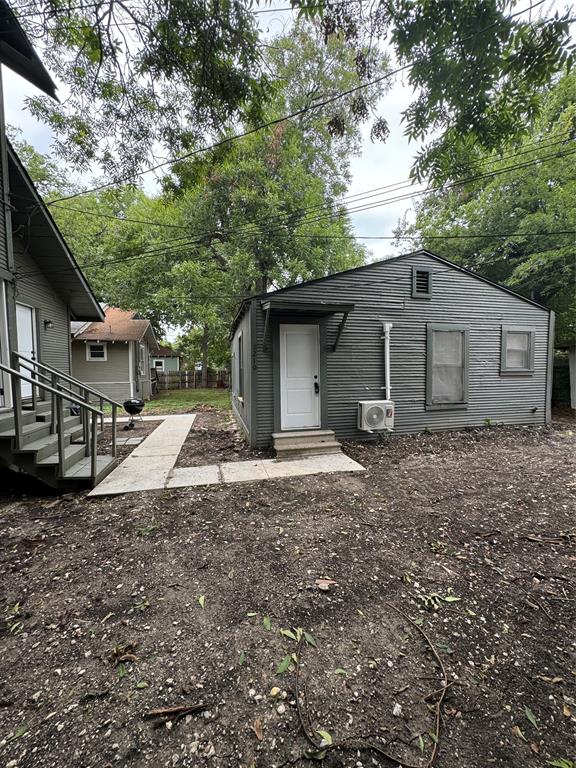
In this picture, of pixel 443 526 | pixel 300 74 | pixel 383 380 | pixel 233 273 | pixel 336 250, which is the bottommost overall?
pixel 443 526

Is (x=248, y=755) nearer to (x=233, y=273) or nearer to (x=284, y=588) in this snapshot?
(x=284, y=588)

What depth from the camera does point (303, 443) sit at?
5664 millimetres

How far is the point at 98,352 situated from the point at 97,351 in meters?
0.06

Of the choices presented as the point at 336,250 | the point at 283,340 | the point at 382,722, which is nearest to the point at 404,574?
the point at 382,722

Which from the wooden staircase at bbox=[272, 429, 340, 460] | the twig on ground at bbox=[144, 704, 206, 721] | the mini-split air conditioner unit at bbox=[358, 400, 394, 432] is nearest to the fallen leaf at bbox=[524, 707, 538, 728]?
the twig on ground at bbox=[144, 704, 206, 721]

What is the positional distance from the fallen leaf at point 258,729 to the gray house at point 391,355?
410 centimetres

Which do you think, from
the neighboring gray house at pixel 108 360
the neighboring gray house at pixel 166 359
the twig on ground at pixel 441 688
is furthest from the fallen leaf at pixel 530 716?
the neighboring gray house at pixel 166 359

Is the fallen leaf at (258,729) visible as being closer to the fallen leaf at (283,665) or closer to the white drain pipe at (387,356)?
the fallen leaf at (283,665)

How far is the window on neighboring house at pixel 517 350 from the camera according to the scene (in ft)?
24.6

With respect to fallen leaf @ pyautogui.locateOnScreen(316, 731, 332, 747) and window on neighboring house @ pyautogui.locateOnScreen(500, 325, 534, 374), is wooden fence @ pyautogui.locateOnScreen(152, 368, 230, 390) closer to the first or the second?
window on neighboring house @ pyautogui.locateOnScreen(500, 325, 534, 374)

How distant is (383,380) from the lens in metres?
6.62

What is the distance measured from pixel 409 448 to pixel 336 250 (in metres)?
11.7

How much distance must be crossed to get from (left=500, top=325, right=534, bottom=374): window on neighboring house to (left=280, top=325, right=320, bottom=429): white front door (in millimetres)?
4696

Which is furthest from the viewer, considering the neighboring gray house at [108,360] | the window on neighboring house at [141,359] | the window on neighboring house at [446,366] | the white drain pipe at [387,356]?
the window on neighboring house at [141,359]
